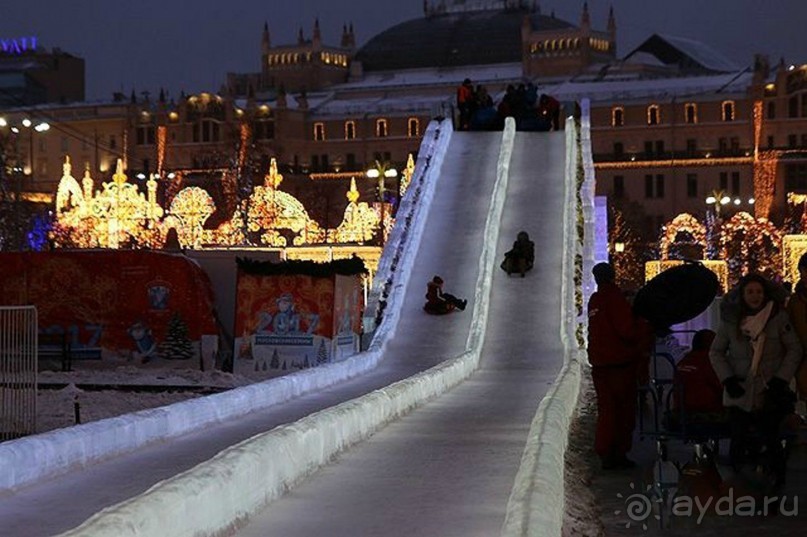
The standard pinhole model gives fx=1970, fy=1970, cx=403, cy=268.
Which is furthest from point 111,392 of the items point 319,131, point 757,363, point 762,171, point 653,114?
point 319,131

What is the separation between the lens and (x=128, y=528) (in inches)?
321

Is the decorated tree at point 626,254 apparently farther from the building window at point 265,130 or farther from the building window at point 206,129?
the building window at point 206,129

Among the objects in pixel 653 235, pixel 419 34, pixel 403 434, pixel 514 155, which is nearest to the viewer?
pixel 403 434

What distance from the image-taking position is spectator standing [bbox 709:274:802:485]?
1362 centimetres

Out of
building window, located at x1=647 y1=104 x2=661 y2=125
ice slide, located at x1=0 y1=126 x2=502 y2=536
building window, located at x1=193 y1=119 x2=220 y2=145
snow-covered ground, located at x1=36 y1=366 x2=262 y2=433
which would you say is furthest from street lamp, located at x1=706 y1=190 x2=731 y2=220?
building window, located at x1=193 y1=119 x2=220 y2=145

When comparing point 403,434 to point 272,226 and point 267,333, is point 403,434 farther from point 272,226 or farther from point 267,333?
point 272,226

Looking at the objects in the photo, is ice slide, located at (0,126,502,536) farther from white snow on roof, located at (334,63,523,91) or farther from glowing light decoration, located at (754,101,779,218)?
white snow on roof, located at (334,63,523,91)

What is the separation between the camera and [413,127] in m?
139

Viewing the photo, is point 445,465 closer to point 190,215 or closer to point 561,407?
point 561,407

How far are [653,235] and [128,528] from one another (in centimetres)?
11175

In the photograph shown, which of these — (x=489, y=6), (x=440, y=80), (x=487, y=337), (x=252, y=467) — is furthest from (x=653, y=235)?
(x=252, y=467)

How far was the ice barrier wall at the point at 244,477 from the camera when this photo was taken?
8.51m

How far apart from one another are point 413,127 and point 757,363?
12537 cm

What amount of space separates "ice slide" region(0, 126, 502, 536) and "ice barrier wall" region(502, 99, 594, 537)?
1592 mm
